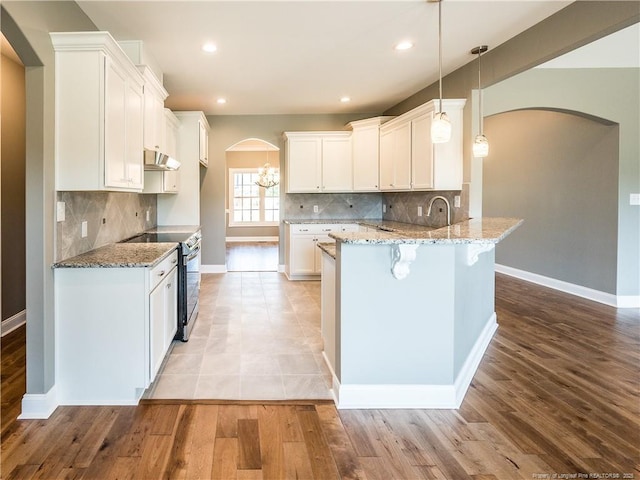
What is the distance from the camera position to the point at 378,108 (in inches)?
251

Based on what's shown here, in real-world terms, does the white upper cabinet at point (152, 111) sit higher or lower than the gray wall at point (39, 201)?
higher

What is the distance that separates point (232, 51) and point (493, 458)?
3737 mm

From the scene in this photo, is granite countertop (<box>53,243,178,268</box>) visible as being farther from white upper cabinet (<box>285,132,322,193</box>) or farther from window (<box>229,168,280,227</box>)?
Answer: window (<box>229,168,280,227</box>)

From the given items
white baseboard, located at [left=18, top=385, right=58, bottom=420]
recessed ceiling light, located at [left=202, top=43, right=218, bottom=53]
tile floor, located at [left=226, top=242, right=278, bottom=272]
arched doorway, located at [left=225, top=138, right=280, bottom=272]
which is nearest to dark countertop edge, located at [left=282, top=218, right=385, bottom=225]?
tile floor, located at [left=226, top=242, right=278, bottom=272]

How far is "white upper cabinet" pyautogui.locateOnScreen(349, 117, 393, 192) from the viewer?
19.9ft

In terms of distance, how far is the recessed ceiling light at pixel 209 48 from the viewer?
3.68 metres

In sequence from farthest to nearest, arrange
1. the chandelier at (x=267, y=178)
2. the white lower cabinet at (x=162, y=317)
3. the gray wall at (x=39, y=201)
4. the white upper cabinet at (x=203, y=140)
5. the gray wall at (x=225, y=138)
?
1. the chandelier at (x=267, y=178)
2. the gray wall at (x=225, y=138)
3. the white upper cabinet at (x=203, y=140)
4. the white lower cabinet at (x=162, y=317)
5. the gray wall at (x=39, y=201)

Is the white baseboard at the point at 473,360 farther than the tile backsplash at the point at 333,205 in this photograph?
No

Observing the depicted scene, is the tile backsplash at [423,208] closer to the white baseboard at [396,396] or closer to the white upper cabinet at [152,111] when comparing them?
the white baseboard at [396,396]

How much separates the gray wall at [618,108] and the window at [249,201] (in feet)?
29.1

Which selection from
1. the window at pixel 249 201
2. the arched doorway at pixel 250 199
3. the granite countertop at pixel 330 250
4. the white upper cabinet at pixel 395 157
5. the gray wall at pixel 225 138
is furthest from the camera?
the window at pixel 249 201

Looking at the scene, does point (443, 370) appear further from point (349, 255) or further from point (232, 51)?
point (232, 51)

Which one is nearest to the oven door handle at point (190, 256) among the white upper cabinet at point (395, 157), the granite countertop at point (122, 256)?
the granite countertop at point (122, 256)

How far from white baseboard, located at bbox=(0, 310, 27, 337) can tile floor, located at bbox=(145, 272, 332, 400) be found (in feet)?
5.26
